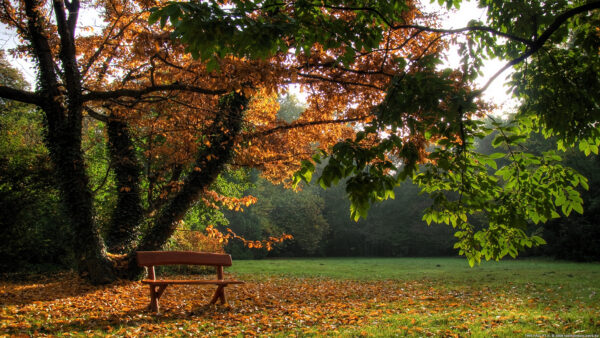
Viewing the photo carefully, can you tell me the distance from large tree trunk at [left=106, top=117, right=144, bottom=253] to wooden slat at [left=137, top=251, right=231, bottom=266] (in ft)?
17.3

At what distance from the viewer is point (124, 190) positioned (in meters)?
12.1

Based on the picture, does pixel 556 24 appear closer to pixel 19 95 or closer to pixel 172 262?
pixel 172 262

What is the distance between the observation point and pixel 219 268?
25.4ft

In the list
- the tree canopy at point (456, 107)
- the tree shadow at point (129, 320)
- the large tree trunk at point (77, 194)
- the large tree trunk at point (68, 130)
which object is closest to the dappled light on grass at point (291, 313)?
the tree shadow at point (129, 320)

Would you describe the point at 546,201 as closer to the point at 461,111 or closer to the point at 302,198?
the point at 461,111

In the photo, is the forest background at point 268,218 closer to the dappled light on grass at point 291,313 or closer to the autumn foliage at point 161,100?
the autumn foliage at point 161,100

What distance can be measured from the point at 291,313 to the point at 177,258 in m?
2.39

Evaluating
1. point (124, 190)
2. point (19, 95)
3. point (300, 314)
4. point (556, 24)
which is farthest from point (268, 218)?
point (556, 24)

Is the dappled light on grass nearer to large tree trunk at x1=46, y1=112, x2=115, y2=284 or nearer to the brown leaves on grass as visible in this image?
the brown leaves on grass

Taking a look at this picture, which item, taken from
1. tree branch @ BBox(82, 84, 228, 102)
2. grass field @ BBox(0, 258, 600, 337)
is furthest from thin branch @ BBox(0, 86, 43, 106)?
grass field @ BBox(0, 258, 600, 337)

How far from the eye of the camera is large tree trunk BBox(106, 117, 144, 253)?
1180 centimetres

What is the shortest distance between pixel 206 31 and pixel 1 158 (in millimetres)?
15098

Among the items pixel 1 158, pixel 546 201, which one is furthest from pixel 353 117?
pixel 1 158

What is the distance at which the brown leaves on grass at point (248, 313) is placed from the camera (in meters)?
5.27
